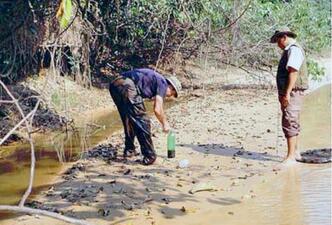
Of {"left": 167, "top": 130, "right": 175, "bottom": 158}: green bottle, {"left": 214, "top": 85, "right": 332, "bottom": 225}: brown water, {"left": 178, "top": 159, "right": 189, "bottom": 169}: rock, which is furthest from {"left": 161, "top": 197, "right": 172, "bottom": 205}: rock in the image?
{"left": 167, "top": 130, "right": 175, "bottom": 158}: green bottle

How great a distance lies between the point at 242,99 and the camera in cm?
1574

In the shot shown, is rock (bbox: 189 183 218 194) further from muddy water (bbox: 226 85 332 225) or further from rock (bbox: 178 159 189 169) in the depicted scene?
rock (bbox: 178 159 189 169)

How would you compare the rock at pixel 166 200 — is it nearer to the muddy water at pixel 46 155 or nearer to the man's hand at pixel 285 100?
the muddy water at pixel 46 155

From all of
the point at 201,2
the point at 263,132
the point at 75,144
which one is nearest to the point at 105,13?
the point at 201,2

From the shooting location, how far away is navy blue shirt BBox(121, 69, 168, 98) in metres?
8.12

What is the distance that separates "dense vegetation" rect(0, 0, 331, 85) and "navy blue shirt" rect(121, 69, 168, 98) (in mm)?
3160

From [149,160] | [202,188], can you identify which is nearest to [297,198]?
[202,188]

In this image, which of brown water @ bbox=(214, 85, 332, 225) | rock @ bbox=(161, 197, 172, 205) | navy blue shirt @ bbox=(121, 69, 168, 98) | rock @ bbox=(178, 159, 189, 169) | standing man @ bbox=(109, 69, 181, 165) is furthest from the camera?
rock @ bbox=(178, 159, 189, 169)

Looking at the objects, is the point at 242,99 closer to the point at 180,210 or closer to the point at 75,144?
the point at 75,144

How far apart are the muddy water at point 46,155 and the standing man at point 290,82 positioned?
3415mm

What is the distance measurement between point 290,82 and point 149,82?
193 cm

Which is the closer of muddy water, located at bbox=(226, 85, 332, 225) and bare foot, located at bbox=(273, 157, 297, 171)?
muddy water, located at bbox=(226, 85, 332, 225)

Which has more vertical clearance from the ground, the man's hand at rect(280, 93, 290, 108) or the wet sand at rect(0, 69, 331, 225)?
the man's hand at rect(280, 93, 290, 108)

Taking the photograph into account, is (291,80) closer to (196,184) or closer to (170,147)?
(196,184)
